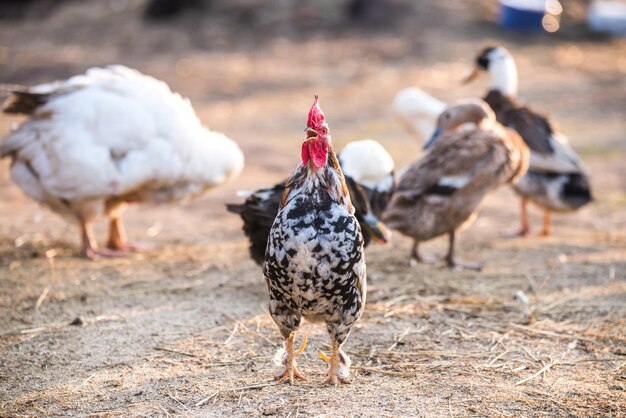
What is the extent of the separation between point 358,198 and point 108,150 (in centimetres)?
204

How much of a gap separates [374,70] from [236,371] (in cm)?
1012

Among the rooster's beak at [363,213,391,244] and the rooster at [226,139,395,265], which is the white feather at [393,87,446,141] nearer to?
the rooster at [226,139,395,265]

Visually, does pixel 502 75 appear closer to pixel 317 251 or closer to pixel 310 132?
pixel 310 132

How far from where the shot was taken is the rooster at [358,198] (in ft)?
16.4

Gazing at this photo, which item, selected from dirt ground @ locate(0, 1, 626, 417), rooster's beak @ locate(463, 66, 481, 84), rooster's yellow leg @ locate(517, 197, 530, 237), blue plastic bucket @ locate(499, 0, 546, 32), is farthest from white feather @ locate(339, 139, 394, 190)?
blue plastic bucket @ locate(499, 0, 546, 32)

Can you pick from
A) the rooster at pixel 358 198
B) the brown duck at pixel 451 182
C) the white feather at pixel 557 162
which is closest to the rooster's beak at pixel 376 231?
the rooster at pixel 358 198

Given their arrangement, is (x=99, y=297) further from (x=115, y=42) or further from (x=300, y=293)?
(x=115, y=42)

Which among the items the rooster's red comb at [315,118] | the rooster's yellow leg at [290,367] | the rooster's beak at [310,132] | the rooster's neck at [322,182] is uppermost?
the rooster's red comb at [315,118]

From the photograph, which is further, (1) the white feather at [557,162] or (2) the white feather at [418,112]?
(2) the white feather at [418,112]

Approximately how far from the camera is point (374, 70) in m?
13.6

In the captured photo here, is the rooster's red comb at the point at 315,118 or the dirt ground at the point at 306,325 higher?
the rooster's red comb at the point at 315,118

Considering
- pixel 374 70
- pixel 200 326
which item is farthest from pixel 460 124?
pixel 374 70

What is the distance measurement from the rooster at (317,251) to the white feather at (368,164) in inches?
67.0

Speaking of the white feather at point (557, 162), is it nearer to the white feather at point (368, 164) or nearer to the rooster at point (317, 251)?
the white feather at point (368, 164)
